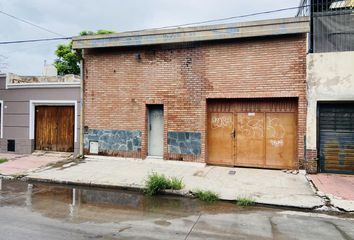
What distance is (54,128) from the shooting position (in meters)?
13.5

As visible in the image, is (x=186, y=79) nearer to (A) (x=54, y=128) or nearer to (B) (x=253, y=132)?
(B) (x=253, y=132)

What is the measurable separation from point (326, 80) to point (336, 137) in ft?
6.33

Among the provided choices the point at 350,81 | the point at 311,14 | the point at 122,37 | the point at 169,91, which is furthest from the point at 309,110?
the point at 122,37

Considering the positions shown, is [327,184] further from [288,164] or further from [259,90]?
[259,90]

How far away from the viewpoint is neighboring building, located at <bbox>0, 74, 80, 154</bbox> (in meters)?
13.1

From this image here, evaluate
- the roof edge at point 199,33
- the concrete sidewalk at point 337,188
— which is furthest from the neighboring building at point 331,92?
the roof edge at point 199,33

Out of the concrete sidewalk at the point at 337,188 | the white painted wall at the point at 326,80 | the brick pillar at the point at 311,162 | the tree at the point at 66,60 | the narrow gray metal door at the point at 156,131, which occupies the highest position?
the tree at the point at 66,60

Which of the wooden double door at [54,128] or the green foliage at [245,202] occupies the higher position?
the wooden double door at [54,128]

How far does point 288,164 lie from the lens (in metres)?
10.4

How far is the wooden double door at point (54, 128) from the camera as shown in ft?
43.5

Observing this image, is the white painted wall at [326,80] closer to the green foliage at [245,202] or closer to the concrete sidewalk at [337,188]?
the concrete sidewalk at [337,188]

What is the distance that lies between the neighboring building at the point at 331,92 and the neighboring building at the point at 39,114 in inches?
369

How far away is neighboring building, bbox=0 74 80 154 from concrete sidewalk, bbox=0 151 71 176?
366mm

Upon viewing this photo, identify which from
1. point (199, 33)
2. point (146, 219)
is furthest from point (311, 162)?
point (146, 219)
